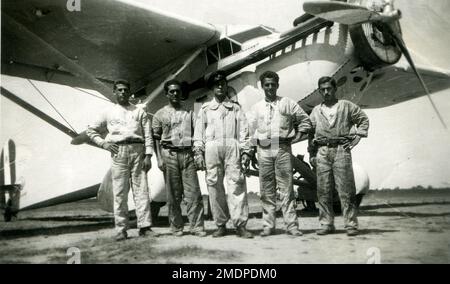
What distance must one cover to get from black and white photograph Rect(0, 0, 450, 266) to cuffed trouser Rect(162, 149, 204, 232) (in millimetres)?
14

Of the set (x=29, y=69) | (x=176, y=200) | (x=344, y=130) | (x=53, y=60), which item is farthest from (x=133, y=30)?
(x=344, y=130)

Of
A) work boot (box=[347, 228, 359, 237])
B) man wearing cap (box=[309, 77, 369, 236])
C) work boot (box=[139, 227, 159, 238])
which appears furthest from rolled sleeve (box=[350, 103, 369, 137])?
work boot (box=[139, 227, 159, 238])

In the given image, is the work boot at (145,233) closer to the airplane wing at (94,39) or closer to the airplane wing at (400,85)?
the airplane wing at (94,39)

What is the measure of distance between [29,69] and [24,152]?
7.82ft

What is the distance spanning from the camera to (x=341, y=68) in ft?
18.8

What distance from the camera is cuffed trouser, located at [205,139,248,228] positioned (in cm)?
461

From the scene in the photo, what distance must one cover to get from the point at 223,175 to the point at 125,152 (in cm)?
124

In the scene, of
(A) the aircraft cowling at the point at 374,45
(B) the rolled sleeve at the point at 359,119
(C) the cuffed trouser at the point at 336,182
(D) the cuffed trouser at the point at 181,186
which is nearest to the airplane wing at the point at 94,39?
(D) the cuffed trouser at the point at 181,186

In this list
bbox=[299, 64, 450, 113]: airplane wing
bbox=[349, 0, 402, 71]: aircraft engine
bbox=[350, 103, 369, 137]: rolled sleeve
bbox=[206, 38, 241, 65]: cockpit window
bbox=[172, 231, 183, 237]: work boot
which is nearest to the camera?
bbox=[350, 103, 369, 137]: rolled sleeve

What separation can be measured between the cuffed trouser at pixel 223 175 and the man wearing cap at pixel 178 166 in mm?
272

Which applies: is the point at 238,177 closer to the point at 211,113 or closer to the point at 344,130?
the point at 211,113

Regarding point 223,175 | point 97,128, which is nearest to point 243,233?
point 223,175

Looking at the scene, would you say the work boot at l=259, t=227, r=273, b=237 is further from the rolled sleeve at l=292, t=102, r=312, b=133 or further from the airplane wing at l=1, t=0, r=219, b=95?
the airplane wing at l=1, t=0, r=219, b=95
